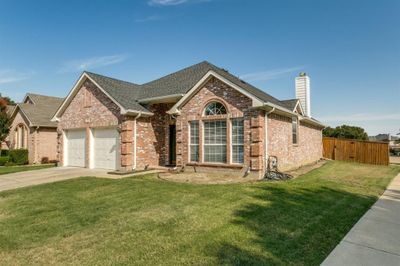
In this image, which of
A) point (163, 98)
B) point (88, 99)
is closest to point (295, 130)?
point (163, 98)

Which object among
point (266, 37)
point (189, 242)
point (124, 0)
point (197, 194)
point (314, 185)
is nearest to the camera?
point (189, 242)

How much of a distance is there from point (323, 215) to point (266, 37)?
12727mm

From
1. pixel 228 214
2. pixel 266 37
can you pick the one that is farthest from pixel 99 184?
pixel 266 37

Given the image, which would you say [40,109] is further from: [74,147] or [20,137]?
[74,147]

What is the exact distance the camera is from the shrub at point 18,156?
2187 cm

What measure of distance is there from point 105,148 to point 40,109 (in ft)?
43.8

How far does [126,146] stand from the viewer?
14164mm

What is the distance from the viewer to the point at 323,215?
632 centimetres

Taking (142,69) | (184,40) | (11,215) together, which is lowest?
(11,215)

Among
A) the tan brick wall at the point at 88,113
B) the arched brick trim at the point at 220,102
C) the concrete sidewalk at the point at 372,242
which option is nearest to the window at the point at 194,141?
the arched brick trim at the point at 220,102

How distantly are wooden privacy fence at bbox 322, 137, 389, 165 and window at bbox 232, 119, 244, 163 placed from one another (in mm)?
14893

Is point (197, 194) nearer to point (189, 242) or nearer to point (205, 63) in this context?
point (189, 242)

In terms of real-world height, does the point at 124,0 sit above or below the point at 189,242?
above

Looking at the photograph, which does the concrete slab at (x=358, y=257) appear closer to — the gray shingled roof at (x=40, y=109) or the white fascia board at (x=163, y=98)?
the white fascia board at (x=163, y=98)
